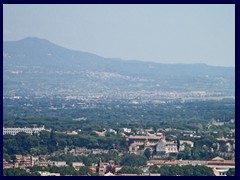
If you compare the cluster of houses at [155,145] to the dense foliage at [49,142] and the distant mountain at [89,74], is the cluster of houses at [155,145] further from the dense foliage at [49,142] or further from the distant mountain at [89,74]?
the distant mountain at [89,74]

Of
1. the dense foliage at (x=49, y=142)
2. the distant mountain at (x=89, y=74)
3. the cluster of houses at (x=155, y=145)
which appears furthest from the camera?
the distant mountain at (x=89, y=74)

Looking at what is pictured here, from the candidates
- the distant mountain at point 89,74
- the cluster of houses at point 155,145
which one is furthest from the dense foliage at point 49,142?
the distant mountain at point 89,74

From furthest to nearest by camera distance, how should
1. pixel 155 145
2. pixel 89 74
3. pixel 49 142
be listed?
pixel 89 74 < pixel 155 145 < pixel 49 142

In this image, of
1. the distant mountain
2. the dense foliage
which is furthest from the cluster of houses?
the distant mountain

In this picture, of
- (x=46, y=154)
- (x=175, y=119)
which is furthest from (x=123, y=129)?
(x=46, y=154)

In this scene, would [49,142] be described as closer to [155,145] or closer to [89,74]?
[155,145]

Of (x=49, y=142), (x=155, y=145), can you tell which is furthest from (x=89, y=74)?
(x=49, y=142)

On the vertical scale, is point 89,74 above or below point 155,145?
above

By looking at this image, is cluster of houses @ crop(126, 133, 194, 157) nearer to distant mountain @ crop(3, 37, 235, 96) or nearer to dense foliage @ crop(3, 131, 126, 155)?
dense foliage @ crop(3, 131, 126, 155)
